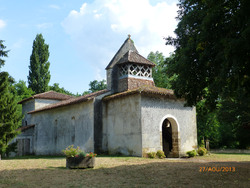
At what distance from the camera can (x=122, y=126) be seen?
20.5 meters

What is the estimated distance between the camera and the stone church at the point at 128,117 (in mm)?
19422

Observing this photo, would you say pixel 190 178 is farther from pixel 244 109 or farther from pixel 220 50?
pixel 244 109

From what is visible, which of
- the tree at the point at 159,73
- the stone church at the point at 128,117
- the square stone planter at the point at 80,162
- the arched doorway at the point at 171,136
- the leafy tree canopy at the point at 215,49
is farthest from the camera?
the tree at the point at 159,73

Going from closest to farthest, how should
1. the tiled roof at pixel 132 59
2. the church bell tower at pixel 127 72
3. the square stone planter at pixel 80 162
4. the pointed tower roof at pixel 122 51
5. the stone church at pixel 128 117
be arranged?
the square stone planter at pixel 80 162 → the stone church at pixel 128 117 → the church bell tower at pixel 127 72 → the tiled roof at pixel 132 59 → the pointed tower roof at pixel 122 51

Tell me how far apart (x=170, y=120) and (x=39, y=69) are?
1289 inches

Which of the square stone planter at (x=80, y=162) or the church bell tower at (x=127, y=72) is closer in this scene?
the square stone planter at (x=80, y=162)

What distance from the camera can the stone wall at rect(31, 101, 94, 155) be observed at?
22.2 metres

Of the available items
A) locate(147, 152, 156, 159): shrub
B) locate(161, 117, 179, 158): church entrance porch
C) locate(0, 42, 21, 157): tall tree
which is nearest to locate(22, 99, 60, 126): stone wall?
locate(0, 42, 21, 157): tall tree

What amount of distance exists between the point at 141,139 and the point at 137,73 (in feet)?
21.4

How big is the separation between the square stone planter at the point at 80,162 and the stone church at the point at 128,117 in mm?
6577

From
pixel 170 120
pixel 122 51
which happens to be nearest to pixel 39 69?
pixel 122 51

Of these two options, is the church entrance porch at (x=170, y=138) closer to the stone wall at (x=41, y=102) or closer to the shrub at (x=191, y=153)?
the shrub at (x=191, y=153)

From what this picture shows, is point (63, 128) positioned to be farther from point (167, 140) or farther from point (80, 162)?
point (80, 162)

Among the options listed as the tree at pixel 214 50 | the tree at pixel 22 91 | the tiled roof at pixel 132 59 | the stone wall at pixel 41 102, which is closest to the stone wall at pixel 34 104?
the stone wall at pixel 41 102
